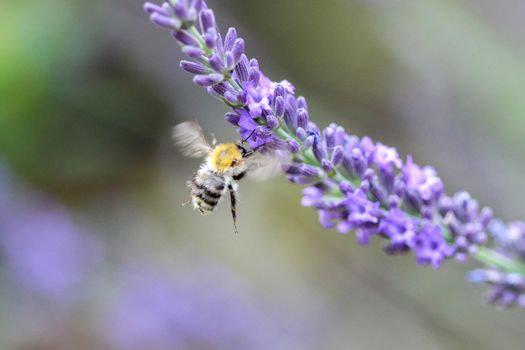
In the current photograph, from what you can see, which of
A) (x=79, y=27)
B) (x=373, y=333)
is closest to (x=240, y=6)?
(x=79, y=27)

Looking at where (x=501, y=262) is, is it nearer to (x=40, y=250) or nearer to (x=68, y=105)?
(x=40, y=250)

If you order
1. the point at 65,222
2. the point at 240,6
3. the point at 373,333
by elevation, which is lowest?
the point at 65,222

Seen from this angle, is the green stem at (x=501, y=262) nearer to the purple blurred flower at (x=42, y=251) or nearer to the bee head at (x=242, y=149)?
the bee head at (x=242, y=149)

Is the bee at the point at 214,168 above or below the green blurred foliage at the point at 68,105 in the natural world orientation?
below

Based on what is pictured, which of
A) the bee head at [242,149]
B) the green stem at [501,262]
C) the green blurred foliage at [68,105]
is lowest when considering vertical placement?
the bee head at [242,149]

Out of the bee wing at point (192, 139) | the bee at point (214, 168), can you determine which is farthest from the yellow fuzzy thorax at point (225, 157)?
the bee wing at point (192, 139)

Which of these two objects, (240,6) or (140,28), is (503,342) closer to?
(240,6)
